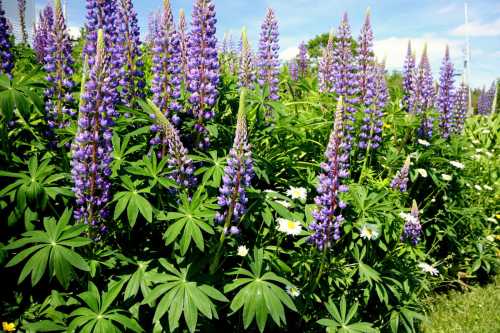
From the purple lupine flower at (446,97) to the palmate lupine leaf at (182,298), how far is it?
3660 millimetres

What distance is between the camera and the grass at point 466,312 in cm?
384

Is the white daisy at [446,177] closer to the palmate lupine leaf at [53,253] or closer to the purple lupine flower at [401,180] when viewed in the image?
the purple lupine flower at [401,180]

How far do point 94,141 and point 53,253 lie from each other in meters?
0.63

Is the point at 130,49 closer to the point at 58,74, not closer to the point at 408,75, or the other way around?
the point at 58,74

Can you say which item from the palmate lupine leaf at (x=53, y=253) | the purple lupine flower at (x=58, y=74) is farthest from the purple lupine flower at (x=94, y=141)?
the purple lupine flower at (x=58, y=74)

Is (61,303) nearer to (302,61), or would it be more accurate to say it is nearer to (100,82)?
(100,82)

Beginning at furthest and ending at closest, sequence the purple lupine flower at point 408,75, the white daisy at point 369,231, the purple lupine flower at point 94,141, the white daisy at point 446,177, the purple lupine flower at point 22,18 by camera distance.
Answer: the purple lupine flower at point 22,18 → the purple lupine flower at point 408,75 → the white daisy at point 446,177 → the white daisy at point 369,231 → the purple lupine flower at point 94,141

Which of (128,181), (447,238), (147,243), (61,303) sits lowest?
(447,238)

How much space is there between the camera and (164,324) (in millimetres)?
2414

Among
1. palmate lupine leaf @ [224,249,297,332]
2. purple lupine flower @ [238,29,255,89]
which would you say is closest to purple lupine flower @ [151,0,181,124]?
purple lupine flower @ [238,29,255,89]

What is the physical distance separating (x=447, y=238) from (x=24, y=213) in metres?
4.31

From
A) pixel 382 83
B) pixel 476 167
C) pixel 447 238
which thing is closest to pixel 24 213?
pixel 382 83

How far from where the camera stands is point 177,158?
2.41 m

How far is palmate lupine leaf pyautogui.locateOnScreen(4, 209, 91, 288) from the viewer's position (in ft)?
7.00
